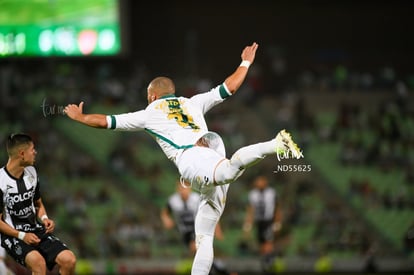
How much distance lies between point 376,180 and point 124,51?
712 cm

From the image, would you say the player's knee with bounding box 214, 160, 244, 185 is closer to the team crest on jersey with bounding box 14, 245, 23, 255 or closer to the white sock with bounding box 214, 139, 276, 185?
the white sock with bounding box 214, 139, 276, 185

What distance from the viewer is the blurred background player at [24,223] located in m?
7.89

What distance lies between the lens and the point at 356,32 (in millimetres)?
24625

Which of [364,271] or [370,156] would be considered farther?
[370,156]

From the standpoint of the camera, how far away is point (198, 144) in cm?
822

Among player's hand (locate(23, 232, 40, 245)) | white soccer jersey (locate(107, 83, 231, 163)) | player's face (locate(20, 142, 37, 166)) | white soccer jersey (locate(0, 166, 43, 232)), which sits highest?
white soccer jersey (locate(107, 83, 231, 163))

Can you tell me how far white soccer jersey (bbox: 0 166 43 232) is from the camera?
7922 mm

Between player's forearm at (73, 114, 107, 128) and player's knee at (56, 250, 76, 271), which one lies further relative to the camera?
player's forearm at (73, 114, 107, 128)

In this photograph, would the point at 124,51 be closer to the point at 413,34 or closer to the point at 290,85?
the point at 290,85

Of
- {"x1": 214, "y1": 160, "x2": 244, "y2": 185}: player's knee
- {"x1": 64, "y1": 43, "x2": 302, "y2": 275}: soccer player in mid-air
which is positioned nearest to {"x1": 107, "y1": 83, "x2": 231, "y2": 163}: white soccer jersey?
{"x1": 64, "y1": 43, "x2": 302, "y2": 275}: soccer player in mid-air

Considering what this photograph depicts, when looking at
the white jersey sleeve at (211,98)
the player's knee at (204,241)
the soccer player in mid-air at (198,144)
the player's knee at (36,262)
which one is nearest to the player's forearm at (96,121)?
the soccer player in mid-air at (198,144)

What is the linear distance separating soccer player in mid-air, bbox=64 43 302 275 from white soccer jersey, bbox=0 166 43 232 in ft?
2.73

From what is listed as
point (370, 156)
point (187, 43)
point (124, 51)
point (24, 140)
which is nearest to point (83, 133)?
point (124, 51)

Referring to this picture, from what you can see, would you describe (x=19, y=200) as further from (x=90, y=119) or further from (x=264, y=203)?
(x=264, y=203)
